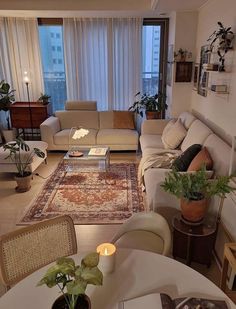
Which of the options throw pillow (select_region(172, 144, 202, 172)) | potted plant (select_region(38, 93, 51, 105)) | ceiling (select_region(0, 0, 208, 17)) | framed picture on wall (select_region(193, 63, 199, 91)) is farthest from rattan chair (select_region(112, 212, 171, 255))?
potted plant (select_region(38, 93, 51, 105))

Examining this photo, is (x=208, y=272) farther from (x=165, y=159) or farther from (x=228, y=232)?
(x=165, y=159)

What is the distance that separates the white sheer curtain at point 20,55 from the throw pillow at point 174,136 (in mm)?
2984

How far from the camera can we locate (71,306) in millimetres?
912

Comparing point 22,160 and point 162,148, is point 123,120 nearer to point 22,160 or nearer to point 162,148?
point 162,148

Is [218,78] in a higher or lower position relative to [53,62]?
lower

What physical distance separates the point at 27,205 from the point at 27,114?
247cm

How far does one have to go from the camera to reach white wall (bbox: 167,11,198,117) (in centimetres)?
442

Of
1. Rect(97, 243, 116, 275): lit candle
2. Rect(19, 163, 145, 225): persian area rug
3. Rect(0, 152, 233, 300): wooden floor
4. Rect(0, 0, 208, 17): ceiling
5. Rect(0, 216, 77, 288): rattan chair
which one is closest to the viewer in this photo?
Rect(97, 243, 116, 275): lit candle

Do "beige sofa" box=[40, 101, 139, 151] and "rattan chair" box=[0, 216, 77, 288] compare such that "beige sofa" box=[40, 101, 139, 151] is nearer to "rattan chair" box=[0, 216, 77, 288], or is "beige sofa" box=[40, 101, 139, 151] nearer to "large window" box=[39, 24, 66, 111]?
"large window" box=[39, 24, 66, 111]

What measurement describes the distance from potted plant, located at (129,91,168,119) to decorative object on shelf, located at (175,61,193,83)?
0.60 metres

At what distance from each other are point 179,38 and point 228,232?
11.7 feet

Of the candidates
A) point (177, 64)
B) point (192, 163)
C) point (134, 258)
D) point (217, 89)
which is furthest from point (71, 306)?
point (177, 64)

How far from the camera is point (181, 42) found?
4531mm

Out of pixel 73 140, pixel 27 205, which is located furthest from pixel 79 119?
pixel 27 205
